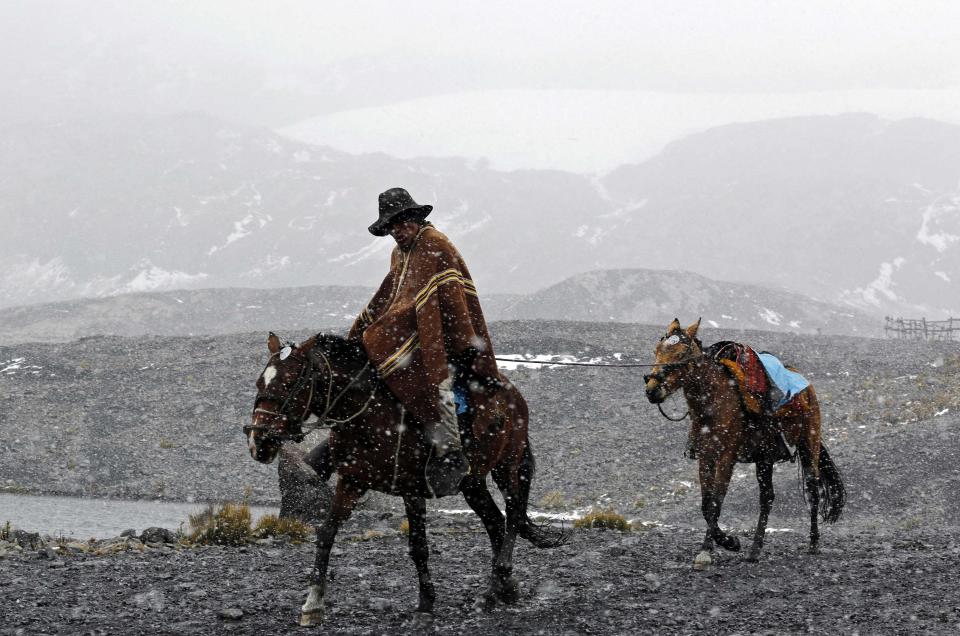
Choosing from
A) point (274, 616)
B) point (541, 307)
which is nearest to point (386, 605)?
point (274, 616)

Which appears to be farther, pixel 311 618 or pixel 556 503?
pixel 556 503

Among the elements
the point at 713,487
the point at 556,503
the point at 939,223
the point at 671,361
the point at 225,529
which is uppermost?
the point at 939,223

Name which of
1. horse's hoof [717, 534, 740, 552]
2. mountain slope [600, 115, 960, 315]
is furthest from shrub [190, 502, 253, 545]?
mountain slope [600, 115, 960, 315]

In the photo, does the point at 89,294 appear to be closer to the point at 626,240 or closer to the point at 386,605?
the point at 626,240

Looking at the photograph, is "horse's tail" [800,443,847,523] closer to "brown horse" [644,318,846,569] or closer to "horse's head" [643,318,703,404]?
"brown horse" [644,318,846,569]

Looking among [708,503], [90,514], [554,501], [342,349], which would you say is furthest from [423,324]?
[90,514]

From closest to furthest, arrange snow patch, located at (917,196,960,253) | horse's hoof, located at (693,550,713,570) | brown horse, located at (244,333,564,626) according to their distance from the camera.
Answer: brown horse, located at (244,333,564,626)
horse's hoof, located at (693,550,713,570)
snow patch, located at (917,196,960,253)

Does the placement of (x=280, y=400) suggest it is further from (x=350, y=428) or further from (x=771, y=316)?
(x=771, y=316)

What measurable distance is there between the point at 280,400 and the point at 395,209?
5.65 feet

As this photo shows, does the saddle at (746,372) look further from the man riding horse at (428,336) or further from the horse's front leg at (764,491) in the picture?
the man riding horse at (428,336)

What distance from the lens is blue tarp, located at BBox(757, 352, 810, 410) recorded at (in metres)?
9.89

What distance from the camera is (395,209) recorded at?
7074 millimetres

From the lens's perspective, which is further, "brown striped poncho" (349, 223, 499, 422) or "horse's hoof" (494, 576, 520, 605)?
"horse's hoof" (494, 576, 520, 605)

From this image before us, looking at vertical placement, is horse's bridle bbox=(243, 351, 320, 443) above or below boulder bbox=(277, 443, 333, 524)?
above
